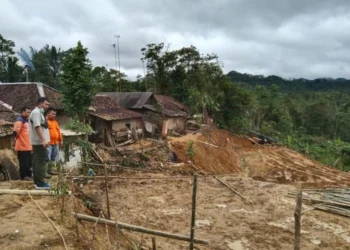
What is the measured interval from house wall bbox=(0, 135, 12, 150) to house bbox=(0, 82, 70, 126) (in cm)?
630

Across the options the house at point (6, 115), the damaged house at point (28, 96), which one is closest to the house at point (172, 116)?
the damaged house at point (28, 96)

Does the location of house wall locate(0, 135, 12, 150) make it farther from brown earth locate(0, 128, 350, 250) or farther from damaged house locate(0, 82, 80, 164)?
damaged house locate(0, 82, 80, 164)

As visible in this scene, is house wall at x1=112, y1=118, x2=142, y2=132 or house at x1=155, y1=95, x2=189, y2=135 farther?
house at x1=155, y1=95, x2=189, y2=135

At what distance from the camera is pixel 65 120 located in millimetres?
17234

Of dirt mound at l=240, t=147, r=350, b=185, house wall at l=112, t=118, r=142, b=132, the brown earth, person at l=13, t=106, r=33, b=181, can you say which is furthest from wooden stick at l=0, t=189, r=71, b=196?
house wall at l=112, t=118, r=142, b=132

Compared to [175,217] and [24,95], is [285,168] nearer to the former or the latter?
[175,217]

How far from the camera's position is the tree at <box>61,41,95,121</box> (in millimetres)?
15266

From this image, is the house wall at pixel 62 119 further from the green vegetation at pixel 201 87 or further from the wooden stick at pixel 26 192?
the wooden stick at pixel 26 192

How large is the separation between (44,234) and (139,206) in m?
3.95

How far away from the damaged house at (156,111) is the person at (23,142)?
59.0 ft

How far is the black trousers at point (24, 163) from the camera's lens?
5887mm

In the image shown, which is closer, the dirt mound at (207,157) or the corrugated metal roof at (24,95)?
the corrugated metal roof at (24,95)

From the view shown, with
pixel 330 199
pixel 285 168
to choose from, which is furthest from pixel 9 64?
pixel 330 199

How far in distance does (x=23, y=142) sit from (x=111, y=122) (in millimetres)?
14696
